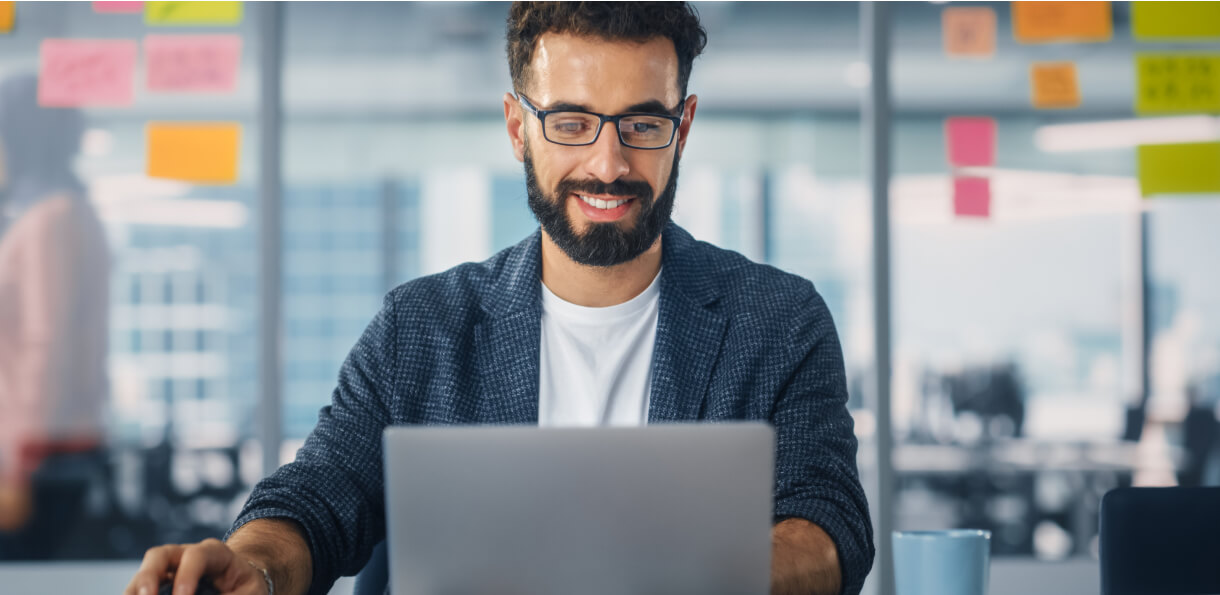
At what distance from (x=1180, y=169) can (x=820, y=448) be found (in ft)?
5.25

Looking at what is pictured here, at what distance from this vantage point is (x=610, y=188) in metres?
1.45

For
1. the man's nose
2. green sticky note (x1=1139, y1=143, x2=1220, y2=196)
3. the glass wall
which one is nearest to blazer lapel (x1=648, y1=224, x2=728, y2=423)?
the man's nose

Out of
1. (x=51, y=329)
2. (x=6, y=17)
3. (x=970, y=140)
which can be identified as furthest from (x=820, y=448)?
(x=6, y=17)

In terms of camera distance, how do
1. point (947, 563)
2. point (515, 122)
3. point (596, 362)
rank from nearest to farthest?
point (947, 563) < point (596, 362) < point (515, 122)

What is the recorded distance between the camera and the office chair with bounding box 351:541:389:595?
1317mm

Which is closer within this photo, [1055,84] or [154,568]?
[154,568]

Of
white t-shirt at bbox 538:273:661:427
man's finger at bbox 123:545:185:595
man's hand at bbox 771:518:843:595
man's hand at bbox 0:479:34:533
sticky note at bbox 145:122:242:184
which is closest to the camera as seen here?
man's finger at bbox 123:545:185:595

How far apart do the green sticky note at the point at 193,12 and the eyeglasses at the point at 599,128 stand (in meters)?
1.26

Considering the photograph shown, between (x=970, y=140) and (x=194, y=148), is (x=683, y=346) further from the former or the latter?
(x=194, y=148)

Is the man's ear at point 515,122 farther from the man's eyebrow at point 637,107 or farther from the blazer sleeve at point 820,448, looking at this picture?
the blazer sleeve at point 820,448

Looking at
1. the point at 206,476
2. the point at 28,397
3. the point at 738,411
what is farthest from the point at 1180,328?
Answer: the point at 28,397

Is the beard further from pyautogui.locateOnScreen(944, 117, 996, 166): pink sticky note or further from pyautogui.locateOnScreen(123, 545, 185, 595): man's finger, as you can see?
pyautogui.locateOnScreen(944, 117, 996, 166): pink sticky note

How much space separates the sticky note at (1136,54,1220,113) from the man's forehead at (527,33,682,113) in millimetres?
1495

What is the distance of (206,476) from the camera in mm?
2480
